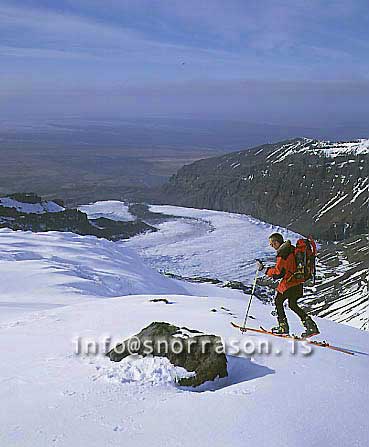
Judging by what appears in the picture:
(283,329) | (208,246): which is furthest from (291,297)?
(208,246)

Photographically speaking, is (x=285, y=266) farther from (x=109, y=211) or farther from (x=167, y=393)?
(x=109, y=211)

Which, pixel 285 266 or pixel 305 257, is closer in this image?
pixel 305 257

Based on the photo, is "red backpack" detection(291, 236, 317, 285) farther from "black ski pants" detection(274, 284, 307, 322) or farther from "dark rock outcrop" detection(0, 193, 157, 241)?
"dark rock outcrop" detection(0, 193, 157, 241)

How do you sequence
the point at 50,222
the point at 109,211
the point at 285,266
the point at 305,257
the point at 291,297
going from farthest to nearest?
the point at 109,211, the point at 50,222, the point at 291,297, the point at 285,266, the point at 305,257

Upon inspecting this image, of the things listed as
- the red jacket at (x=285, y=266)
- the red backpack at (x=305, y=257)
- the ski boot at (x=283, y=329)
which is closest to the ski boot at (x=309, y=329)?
the ski boot at (x=283, y=329)

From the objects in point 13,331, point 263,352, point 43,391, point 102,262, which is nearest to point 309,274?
point 263,352

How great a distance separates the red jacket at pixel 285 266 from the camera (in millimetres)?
10805

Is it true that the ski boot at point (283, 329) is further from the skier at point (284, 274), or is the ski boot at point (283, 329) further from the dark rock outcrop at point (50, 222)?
the dark rock outcrop at point (50, 222)

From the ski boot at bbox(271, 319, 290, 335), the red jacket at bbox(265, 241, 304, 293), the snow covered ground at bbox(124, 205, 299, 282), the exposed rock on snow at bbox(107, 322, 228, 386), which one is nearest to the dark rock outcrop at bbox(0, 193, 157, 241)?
the snow covered ground at bbox(124, 205, 299, 282)

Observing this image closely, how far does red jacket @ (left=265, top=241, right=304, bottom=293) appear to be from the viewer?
10805 millimetres

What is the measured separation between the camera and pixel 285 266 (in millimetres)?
10906

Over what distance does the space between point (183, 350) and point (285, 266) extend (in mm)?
3105

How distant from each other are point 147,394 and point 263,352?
282cm

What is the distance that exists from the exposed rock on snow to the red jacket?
2.19 metres
